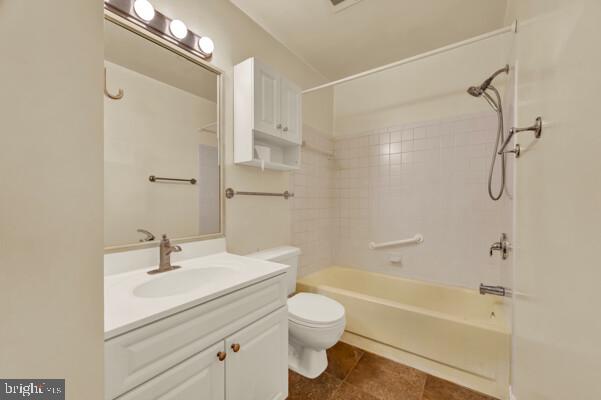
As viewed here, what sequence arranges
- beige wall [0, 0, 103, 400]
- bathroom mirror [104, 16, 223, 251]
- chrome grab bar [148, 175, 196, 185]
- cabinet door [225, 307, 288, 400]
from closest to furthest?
beige wall [0, 0, 103, 400], cabinet door [225, 307, 288, 400], bathroom mirror [104, 16, 223, 251], chrome grab bar [148, 175, 196, 185]

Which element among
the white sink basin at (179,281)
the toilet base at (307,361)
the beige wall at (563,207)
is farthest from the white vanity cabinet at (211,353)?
the beige wall at (563,207)

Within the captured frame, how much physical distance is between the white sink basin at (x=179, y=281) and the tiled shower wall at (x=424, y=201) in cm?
176

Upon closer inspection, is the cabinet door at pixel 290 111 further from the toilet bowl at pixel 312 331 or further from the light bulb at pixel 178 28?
the toilet bowl at pixel 312 331

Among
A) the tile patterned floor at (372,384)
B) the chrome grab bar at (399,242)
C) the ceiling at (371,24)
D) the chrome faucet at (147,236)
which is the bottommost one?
the tile patterned floor at (372,384)

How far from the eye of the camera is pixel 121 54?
1147mm

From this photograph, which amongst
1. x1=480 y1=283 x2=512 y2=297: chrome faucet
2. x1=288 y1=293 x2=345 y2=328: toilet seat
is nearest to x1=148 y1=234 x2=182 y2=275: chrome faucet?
x1=288 y1=293 x2=345 y2=328: toilet seat

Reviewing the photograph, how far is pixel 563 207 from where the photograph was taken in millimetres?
552

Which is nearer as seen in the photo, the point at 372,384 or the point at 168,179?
the point at 168,179

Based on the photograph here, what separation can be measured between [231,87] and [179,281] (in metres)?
1.25

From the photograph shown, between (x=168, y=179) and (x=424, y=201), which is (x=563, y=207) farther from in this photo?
(x=424, y=201)

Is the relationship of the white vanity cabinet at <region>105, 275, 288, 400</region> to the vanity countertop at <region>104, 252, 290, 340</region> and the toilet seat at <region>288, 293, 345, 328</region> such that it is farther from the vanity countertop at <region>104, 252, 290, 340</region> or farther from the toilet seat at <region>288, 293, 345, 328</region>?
the toilet seat at <region>288, 293, 345, 328</region>

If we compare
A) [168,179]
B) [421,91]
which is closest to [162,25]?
[168,179]

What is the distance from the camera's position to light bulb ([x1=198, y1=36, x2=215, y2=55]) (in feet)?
4.66

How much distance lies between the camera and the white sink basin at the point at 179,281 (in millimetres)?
1050
